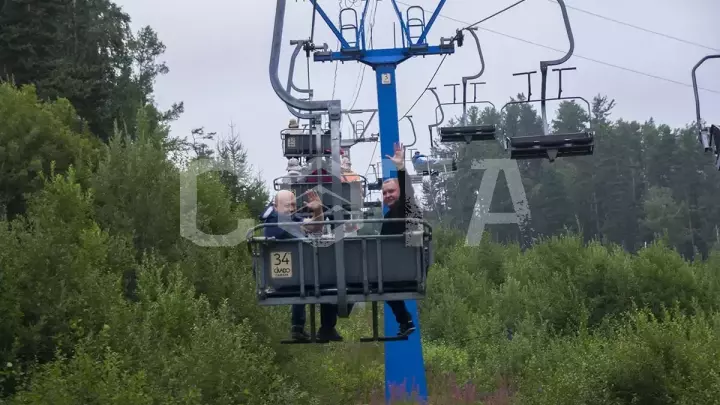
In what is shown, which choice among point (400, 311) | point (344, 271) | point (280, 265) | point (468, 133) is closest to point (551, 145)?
point (400, 311)

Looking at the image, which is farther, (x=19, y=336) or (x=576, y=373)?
(x=576, y=373)

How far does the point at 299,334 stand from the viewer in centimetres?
1222

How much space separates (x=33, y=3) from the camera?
37094 mm

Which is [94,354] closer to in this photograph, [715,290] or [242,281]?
[242,281]

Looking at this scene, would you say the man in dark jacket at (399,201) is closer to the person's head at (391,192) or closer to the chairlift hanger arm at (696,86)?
the person's head at (391,192)

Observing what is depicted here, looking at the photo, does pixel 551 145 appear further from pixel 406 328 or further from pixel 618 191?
pixel 618 191

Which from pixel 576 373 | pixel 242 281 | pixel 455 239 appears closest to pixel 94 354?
pixel 242 281

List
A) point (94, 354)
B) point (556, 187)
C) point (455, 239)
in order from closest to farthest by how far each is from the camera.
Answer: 1. point (94, 354)
2. point (455, 239)
3. point (556, 187)

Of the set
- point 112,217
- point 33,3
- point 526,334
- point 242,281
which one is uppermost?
point 33,3

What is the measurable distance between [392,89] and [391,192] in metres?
15.8

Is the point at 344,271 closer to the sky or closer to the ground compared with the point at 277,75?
closer to the ground

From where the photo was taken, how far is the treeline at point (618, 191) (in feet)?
265

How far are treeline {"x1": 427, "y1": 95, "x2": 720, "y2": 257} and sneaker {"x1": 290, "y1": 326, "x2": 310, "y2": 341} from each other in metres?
68.0

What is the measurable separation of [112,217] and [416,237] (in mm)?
18091
